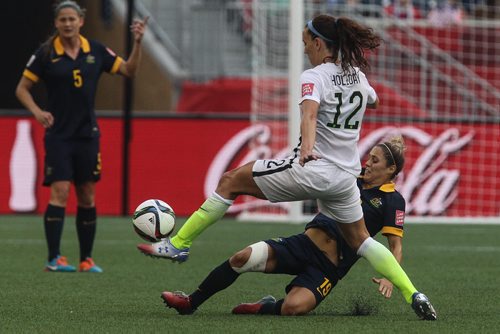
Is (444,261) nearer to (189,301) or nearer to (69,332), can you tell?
(189,301)

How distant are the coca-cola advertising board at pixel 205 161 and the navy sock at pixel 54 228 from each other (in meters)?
6.89

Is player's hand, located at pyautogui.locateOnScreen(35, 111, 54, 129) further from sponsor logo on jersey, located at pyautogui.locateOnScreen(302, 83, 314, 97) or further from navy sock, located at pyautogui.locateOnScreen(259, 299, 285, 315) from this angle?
sponsor logo on jersey, located at pyautogui.locateOnScreen(302, 83, 314, 97)

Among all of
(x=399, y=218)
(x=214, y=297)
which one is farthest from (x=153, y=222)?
(x=399, y=218)

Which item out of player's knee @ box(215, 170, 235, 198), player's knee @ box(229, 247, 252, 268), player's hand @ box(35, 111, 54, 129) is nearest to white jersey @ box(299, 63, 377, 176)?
player's knee @ box(215, 170, 235, 198)

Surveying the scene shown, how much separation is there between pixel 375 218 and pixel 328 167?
808 millimetres

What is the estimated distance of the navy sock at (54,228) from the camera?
989 cm

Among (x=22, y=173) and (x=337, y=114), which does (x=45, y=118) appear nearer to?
(x=337, y=114)

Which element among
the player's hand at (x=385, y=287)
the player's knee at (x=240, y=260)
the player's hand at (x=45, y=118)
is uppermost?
the player's hand at (x=45, y=118)

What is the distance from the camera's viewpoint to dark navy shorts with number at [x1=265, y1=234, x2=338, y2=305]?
7191mm

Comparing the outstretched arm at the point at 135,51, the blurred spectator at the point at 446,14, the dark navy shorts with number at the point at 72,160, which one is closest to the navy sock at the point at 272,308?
the outstretched arm at the point at 135,51

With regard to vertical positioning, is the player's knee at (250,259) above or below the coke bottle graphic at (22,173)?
above

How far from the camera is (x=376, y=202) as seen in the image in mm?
7406

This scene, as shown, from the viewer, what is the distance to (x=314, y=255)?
727 centimetres

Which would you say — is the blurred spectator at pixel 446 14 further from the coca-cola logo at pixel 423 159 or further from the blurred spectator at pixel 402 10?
the coca-cola logo at pixel 423 159
